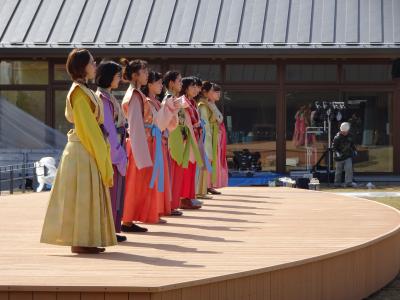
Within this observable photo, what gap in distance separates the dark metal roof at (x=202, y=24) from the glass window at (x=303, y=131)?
4.66 feet

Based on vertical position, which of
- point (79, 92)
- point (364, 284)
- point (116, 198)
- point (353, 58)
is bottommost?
point (364, 284)

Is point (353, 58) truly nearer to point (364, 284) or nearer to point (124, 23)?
point (124, 23)

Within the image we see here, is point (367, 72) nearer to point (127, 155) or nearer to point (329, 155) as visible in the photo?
point (329, 155)

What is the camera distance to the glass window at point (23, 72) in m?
24.2

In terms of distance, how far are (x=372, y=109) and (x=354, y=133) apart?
69 centimetres

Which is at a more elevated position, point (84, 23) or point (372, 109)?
point (84, 23)

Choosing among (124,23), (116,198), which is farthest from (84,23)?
(116,198)

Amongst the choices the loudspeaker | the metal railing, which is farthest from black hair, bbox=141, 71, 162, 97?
the loudspeaker

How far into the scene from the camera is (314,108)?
926 inches

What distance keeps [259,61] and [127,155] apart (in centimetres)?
1411

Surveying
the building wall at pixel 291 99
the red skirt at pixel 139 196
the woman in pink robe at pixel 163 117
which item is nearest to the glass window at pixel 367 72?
the building wall at pixel 291 99

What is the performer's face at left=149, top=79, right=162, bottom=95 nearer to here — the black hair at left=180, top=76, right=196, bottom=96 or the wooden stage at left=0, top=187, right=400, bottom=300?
the wooden stage at left=0, top=187, right=400, bottom=300

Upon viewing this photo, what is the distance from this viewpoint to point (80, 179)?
777 cm

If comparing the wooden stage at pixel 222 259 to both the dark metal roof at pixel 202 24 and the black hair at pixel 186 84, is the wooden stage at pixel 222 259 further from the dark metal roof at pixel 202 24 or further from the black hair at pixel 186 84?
the dark metal roof at pixel 202 24
